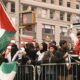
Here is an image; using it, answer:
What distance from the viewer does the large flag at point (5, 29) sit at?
829cm

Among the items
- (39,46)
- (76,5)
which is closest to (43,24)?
(76,5)

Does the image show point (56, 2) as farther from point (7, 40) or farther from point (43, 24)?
point (7, 40)

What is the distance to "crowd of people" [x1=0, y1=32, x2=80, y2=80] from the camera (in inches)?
412

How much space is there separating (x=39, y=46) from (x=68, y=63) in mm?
1810

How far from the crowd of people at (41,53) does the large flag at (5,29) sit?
80.5 inches

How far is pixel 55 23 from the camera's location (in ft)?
212

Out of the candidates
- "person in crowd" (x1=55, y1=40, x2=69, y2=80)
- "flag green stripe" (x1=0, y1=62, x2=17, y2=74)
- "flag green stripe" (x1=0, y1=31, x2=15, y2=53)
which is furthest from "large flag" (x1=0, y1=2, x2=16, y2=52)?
"person in crowd" (x1=55, y1=40, x2=69, y2=80)

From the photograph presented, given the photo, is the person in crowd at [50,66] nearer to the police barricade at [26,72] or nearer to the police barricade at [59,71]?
the police barricade at [59,71]

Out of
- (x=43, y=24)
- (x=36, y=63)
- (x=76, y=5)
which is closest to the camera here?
(x=36, y=63)

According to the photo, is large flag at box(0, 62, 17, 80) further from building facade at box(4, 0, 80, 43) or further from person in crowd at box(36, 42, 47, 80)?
building facade at box(4, 0, 80, 43)

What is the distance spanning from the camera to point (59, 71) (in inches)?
416

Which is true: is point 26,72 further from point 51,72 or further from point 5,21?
point 5,21

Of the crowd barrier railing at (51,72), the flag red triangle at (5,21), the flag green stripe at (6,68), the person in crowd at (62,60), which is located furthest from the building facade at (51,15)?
the flag red triangle at (5,21)

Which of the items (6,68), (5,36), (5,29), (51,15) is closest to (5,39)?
(5,36)
